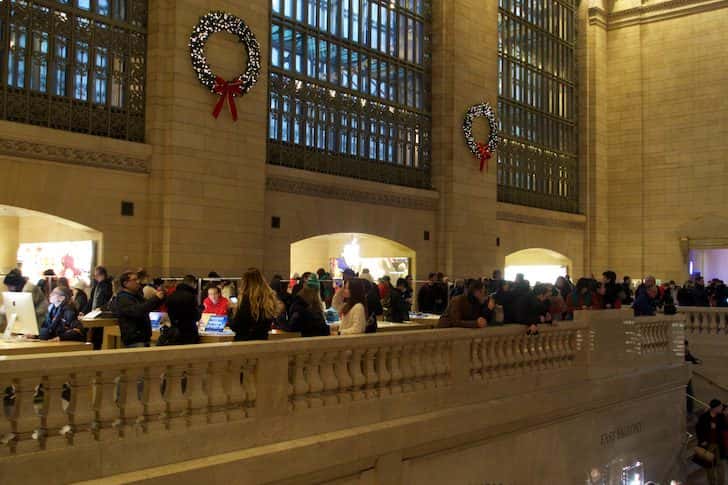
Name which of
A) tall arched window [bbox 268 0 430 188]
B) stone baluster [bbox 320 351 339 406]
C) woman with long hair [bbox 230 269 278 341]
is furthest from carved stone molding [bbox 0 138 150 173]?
stone baluster [bbox 320 351 339 406]

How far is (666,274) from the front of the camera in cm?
2664

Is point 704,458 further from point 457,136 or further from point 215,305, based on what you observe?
point 457,136

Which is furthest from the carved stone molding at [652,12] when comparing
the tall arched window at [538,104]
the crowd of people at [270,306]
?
the crowd of people at [270,306]

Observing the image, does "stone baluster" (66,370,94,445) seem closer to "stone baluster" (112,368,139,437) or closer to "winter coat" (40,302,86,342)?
"stone baluster" (112,368,139,437)

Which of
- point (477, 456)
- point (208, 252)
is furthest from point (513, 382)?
point (208, 252)

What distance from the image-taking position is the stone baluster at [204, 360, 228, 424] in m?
5.64

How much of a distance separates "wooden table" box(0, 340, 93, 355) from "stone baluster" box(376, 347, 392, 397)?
2.79m

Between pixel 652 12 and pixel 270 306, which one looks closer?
pixel 270 306

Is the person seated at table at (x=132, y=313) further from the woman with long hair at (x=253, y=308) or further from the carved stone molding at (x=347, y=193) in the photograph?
the carved stone molding at (x=347, y=193)

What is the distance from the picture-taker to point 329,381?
657cm

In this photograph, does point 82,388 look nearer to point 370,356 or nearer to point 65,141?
point 370,356

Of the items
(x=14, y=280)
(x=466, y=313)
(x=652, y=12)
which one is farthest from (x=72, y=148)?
(x=652, y=12)

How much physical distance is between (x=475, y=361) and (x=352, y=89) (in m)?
12.1

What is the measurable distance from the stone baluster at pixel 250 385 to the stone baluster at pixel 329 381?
0.76m
